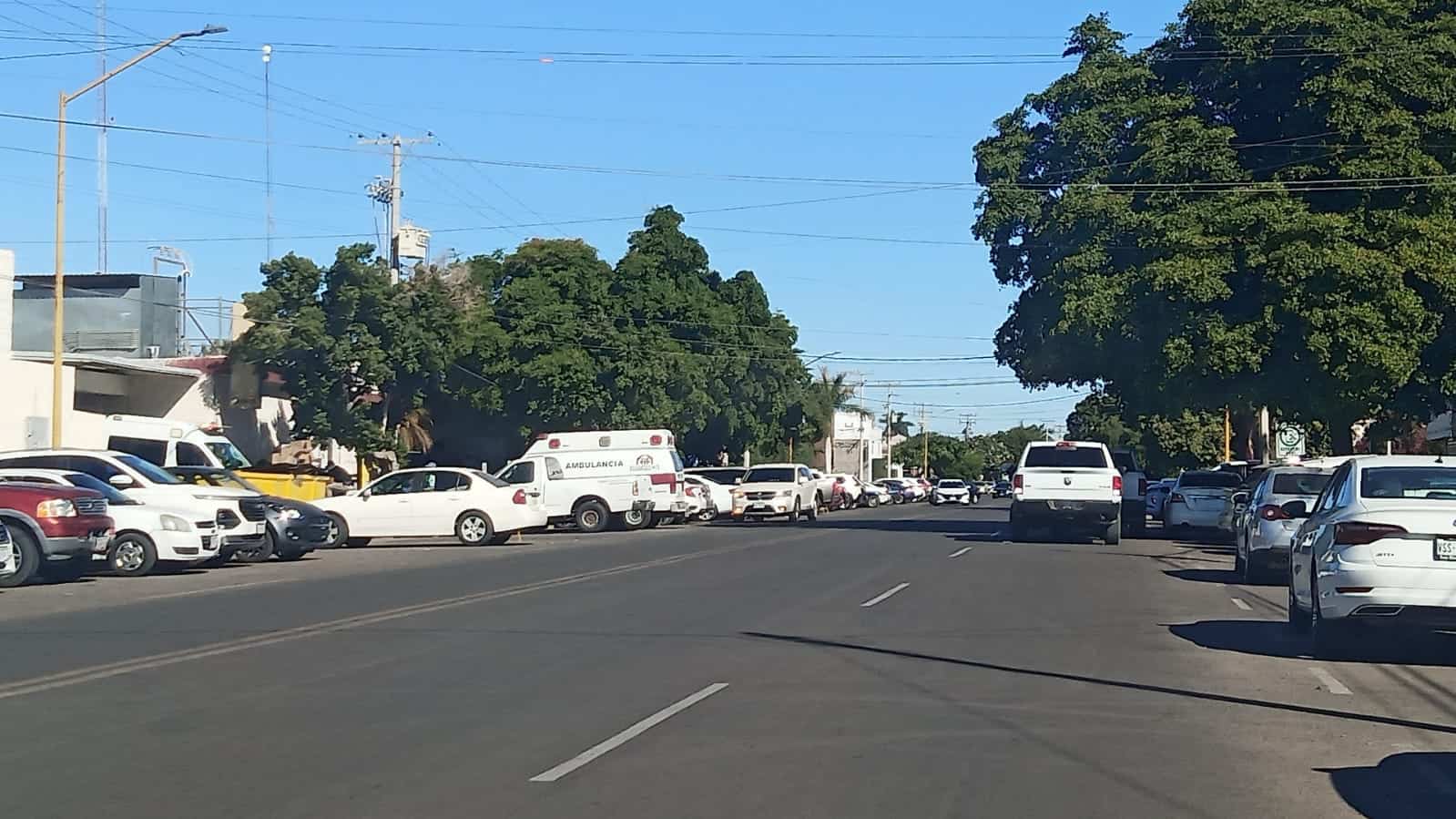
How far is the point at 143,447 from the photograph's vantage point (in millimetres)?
35781

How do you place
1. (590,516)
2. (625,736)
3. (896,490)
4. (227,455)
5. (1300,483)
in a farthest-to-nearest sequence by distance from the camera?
(896,490), (590,516), (227,455), (1300,483), (625,736)

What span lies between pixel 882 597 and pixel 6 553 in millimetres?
11633

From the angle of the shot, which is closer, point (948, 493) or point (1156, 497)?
point (1156, 497)

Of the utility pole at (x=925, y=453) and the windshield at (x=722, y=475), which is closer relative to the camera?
the windshield at (x=722, y=475)

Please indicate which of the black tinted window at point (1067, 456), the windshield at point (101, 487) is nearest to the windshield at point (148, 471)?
the windshield at point (101, 487)

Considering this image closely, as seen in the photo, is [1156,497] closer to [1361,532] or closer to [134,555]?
[134,555]

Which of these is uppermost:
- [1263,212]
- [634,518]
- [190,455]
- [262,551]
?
[1263,212]

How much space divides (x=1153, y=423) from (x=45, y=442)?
186 feet

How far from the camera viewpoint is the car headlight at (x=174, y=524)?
23438mm

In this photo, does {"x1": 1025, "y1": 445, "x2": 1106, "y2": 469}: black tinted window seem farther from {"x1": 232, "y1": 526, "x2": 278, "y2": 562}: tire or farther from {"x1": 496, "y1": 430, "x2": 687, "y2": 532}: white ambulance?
{"x1": 232, "y1": 526, "x2": 278, "y2": 562}: tire

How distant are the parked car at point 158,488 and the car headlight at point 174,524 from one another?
18cm

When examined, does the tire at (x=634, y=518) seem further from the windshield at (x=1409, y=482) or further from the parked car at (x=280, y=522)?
the windshield at (x=1409, y=482)

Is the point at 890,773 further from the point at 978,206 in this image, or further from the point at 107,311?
the point at 107,311

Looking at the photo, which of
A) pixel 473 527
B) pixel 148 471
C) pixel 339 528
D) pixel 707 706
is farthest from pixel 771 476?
pixel 707 706
